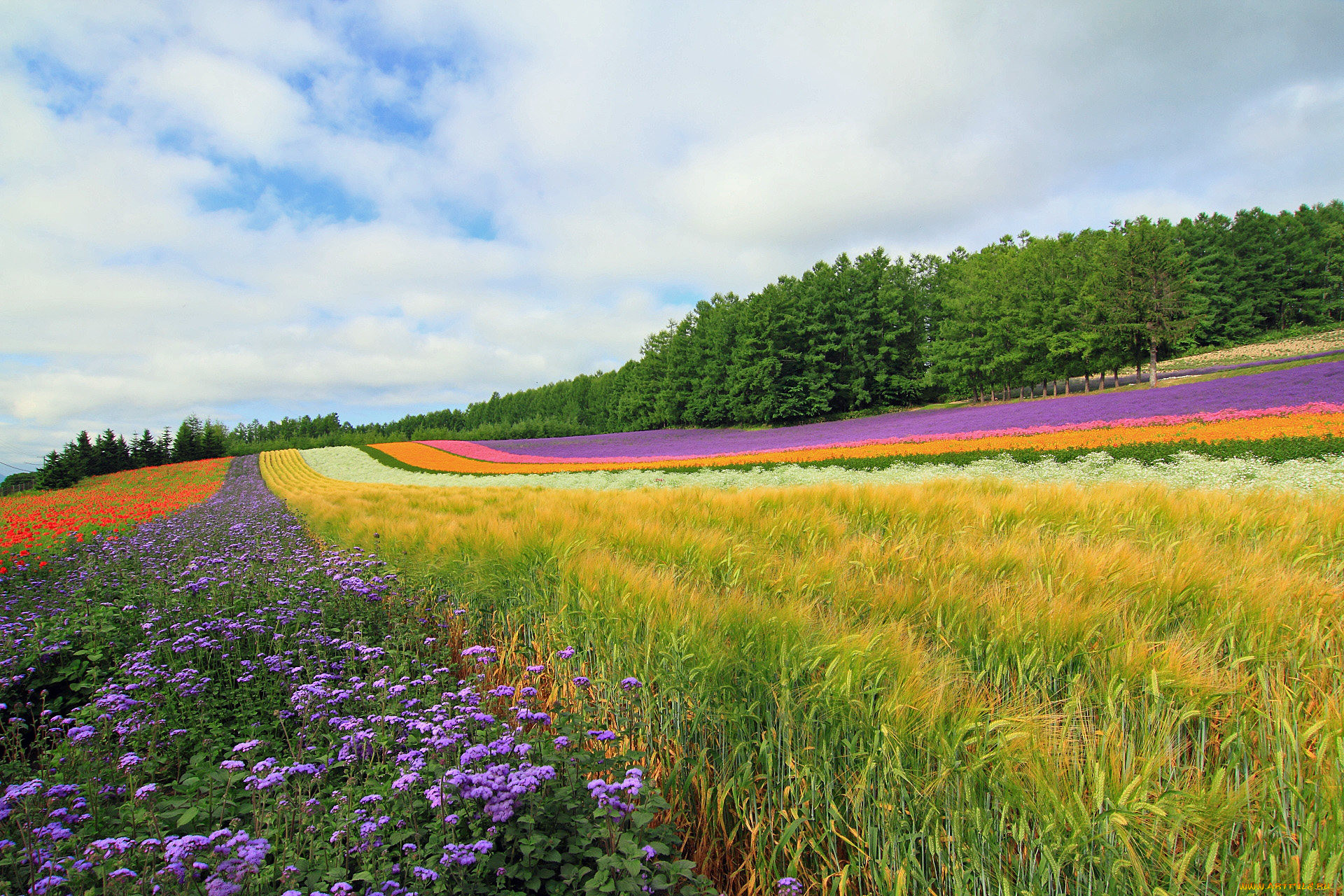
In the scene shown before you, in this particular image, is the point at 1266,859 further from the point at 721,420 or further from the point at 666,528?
the point at 721,420

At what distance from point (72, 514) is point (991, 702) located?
15.0 metres

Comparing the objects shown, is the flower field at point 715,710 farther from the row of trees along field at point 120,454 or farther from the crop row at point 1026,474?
the row of trees along field at point 120,454

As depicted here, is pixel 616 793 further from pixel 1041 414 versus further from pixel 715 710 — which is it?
pixel 1041 414

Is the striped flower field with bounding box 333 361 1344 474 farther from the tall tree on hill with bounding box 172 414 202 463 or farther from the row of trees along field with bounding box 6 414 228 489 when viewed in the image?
the tall tree on hill with bounding box 172 414 202 463

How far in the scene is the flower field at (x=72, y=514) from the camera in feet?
21.7

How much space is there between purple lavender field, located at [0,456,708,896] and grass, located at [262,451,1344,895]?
0.39 m

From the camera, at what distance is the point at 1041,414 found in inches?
824

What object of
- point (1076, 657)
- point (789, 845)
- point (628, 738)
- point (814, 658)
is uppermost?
point (814, 658)

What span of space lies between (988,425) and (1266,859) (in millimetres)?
21780

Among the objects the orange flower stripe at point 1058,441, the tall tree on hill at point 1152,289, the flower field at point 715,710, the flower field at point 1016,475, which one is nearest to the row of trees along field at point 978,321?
the tall tree on hill at point 1152,289

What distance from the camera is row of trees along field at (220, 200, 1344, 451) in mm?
36406

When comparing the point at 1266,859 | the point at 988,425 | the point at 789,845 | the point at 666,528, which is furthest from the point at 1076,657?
the point at 988,425

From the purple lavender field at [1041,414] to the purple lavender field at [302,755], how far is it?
20.4 meters

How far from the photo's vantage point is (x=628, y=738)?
7.90ft
